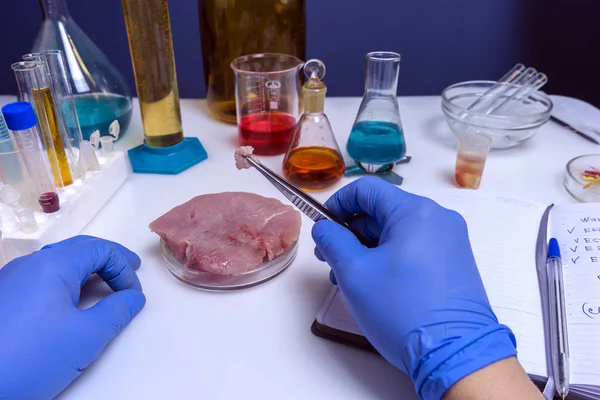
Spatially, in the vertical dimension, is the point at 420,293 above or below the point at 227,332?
above

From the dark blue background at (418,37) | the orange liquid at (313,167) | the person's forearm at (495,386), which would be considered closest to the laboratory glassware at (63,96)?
the orange liquid at (313,167)

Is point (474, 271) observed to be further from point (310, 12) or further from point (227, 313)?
point (310, 12)

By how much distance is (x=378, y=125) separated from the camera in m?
0.98

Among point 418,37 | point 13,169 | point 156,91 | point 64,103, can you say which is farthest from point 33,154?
point 418,37

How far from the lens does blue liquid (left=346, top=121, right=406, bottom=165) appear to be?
943 mm

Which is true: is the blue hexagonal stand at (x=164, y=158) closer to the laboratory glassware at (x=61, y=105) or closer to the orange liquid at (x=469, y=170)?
the laboratory glassware at (x=61, y=105)

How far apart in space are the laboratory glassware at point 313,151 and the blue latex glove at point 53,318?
0.39m

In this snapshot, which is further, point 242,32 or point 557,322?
point 242,32

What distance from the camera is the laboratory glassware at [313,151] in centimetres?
89

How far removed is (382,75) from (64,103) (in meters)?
0.60

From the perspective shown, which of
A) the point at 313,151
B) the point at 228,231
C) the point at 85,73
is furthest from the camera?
the point at 85,73

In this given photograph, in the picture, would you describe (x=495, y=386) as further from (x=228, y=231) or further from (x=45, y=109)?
(x=45, y=109)

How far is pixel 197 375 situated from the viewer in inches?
21.5

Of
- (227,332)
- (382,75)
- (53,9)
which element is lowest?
(227,332)
